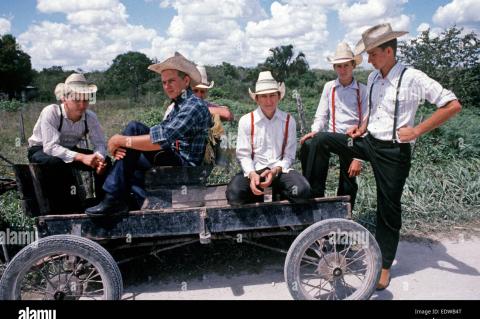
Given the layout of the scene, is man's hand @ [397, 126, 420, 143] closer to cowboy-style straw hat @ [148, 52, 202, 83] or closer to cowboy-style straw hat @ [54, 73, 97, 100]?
cowboy-style straw hat @ [148, 52, 202, 83]

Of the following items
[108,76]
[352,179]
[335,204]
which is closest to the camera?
[335,204]

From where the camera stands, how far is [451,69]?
40.3 ft

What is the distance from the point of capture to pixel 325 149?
151 inches

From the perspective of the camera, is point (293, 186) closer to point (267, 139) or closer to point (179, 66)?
point (267, 139)

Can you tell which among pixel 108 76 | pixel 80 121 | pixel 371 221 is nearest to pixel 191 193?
pixel 80 121

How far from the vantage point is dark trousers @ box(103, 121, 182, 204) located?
309cm

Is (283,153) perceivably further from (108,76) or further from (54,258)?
(108,76)

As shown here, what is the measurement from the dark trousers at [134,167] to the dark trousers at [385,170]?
1.39m

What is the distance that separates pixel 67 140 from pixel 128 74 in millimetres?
36449

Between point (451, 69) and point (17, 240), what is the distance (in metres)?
12.5

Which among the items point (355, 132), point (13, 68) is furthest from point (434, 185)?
point (13, 68)

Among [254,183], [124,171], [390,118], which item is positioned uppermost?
[390,118]

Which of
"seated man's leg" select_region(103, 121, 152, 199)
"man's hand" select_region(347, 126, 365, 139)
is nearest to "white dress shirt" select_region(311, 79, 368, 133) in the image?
"man's hand" select_region(347, 126, 365, 139)

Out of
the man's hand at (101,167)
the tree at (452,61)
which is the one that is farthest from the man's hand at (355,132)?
the tree at (452,61)
